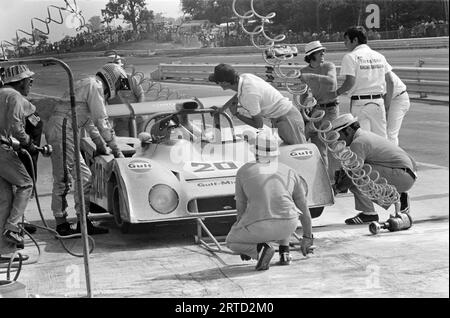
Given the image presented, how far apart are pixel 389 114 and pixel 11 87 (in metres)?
3.83

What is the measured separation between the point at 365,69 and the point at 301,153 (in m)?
1.21

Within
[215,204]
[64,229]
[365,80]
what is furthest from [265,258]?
[365,80]

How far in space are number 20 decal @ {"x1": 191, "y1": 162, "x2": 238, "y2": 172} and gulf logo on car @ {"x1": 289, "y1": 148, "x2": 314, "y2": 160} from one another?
55 cm

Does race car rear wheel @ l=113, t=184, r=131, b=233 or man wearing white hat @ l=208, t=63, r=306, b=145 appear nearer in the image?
race car rear wheel @ l=113, t=184, r=131, b=233

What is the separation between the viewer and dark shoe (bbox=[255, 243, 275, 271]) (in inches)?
265

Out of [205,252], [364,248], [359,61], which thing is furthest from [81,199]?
[359,61]

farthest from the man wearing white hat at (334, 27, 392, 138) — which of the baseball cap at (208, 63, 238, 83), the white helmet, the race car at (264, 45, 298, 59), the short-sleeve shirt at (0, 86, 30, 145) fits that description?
the short-sleeve shirt at (0, 86, 30, 145)

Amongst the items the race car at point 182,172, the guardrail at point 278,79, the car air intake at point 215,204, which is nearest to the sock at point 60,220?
the race car at point 182,172

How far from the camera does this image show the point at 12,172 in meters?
8.02

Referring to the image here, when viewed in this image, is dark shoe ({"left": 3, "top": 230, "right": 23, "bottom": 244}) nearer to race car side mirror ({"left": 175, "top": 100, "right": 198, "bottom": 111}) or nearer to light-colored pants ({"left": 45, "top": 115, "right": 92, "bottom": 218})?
light-colored pants ({"left": 45, "top": 115, "right": 92, "bottom": 218})

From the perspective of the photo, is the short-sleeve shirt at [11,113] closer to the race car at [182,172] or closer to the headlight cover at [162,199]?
the race car at [182,172]

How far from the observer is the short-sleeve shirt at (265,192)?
6.84m

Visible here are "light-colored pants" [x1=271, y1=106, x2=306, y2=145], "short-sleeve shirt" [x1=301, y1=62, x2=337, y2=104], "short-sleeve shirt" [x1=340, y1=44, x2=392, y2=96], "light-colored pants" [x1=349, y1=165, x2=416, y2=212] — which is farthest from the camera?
"short-sleeve shirt" [x1=301, y1=62, x2=337, y2=104]

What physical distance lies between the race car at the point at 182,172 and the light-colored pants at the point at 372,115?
0.82 metres
